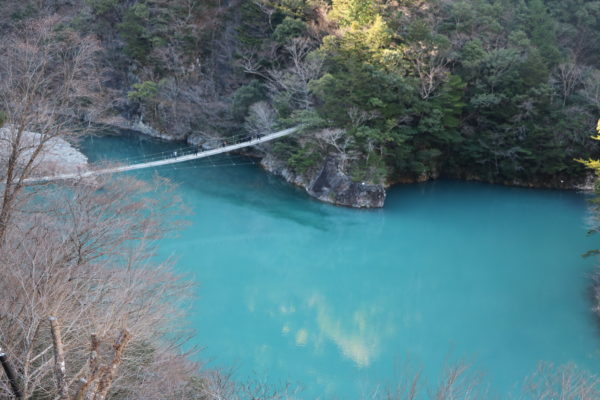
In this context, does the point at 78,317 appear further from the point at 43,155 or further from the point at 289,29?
the point at 289,29

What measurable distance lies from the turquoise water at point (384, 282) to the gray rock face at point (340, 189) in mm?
310

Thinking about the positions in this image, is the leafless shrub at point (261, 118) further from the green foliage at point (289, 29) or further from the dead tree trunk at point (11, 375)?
the dead tree trunk at point (11, 375)

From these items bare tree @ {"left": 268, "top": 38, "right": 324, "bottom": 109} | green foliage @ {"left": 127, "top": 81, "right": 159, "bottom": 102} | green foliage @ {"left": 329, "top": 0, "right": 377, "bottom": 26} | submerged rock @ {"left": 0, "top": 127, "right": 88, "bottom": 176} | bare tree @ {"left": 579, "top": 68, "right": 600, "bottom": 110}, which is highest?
green foliage @ {"left": 329, "top": 0, "right": 377, "bottom": 26}

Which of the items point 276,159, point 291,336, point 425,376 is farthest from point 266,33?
point 425,376

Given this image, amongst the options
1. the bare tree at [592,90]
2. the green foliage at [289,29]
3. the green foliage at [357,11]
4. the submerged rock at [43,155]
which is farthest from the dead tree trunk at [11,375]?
the bare tree at [592,90]

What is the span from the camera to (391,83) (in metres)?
12.6

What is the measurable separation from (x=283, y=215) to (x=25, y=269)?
7954mm

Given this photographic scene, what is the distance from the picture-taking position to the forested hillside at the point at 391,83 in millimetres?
12828

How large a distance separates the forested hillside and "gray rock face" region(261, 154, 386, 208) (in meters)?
0.10

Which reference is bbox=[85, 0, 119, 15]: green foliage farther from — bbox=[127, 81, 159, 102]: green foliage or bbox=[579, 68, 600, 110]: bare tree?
bbox=[579, 68, 600, 110]: bare tree

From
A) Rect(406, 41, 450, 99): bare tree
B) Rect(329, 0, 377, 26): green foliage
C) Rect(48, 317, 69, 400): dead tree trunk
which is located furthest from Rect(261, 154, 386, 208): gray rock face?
Rect(48, 317, 69, 400): dead tree trunk

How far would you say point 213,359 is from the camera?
6.65m

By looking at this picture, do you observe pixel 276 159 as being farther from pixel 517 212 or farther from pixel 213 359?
pixel 213 359

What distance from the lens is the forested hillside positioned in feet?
42.1
